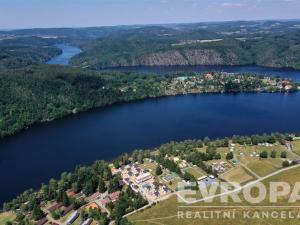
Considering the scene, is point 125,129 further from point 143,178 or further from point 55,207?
point 55,207

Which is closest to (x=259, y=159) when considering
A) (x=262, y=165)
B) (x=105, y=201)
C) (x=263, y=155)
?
(x=263, y=155)

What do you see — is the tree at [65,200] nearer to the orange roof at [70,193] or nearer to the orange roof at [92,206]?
the orange roof at [70,193]

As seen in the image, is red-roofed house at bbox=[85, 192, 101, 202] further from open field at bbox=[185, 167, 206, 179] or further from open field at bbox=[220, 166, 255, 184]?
open field at bbox=[220, 166, 255, 184]

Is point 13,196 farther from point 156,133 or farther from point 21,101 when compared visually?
point 21,101

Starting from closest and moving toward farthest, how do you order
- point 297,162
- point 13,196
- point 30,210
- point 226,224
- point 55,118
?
point 226,224
point 30,210
point 13,196
point 297,162
point 55,118

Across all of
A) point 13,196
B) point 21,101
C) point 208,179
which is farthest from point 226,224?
point 21,101

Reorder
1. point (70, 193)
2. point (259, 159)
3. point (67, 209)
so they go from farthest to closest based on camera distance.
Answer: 1. point (259, 159)
2. point (70, 193)
3. point (67, 209)
